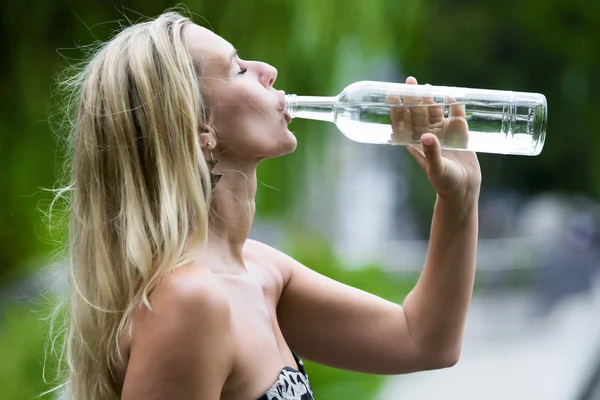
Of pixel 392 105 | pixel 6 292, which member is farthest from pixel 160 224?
pixel 6 292

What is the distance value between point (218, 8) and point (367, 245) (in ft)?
3.24

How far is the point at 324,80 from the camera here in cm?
296

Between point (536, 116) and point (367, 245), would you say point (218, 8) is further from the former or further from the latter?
point (536, 116)

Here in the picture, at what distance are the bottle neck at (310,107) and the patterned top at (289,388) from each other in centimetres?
37

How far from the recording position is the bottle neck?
4.19 feet

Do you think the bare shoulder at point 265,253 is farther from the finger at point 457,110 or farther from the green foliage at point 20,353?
the green foliage at point 20,353

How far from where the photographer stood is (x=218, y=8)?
2883 mm

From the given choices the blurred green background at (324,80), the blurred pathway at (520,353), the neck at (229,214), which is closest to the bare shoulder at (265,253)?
the neck at (229,214)

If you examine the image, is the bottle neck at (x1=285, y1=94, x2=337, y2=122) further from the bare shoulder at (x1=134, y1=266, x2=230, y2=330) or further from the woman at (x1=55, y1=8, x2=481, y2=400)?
the bare shoulder at (x1=134, y1=266, x2=230, y2=330)

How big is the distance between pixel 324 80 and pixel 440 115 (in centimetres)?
169

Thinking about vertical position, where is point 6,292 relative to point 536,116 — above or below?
below

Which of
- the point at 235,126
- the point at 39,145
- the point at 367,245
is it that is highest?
the point at 235,126

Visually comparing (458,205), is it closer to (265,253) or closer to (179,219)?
(265,253)

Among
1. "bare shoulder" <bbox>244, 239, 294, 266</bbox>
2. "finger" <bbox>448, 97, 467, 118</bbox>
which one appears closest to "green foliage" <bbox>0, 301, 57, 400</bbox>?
"bare shoulder" <bbox>244, 239, 294, 266</bbox>
